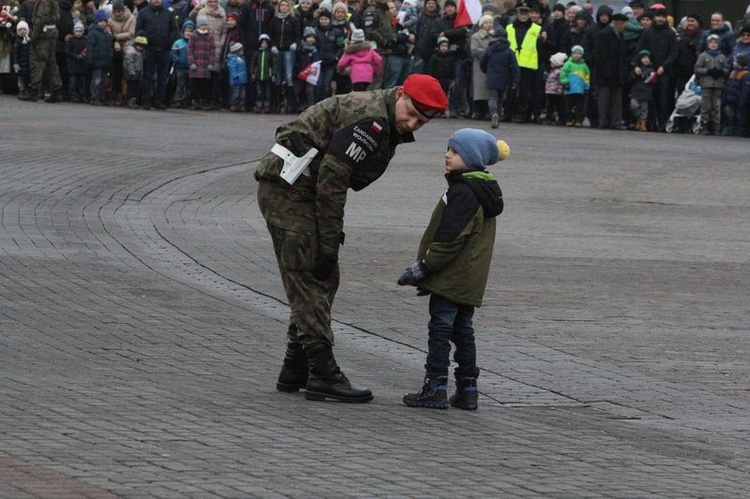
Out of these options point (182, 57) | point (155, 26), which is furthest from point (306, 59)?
point (155, 26)

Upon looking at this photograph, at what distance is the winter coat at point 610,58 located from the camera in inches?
1020

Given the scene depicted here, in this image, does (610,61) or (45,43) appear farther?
(45,43)

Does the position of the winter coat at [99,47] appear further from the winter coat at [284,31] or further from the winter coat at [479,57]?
the winter coat at [479,57]

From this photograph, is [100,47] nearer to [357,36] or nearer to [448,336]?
[357,36]

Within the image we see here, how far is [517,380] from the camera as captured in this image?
29.3ft

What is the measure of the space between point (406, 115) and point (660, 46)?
→ 18.8 metres

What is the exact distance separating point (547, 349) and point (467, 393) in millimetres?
1977

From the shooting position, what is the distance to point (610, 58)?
25.9 meters

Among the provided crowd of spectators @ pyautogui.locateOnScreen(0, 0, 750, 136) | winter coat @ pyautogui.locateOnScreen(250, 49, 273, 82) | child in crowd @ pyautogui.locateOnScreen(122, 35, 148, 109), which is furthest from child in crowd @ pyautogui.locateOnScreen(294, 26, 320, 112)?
child in crowd @ pyautogui.locateOnScreen(122, 35, 148, 109)

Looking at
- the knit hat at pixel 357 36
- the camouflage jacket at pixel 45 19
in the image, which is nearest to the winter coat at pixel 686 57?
the knit hat at pixel 357 36

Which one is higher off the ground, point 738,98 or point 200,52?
point 200,52

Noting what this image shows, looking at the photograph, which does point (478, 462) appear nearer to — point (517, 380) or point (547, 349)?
point (517, 380)

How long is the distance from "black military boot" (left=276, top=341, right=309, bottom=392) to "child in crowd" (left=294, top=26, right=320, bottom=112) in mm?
19143

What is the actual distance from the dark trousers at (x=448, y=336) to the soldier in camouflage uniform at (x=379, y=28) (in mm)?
19321
